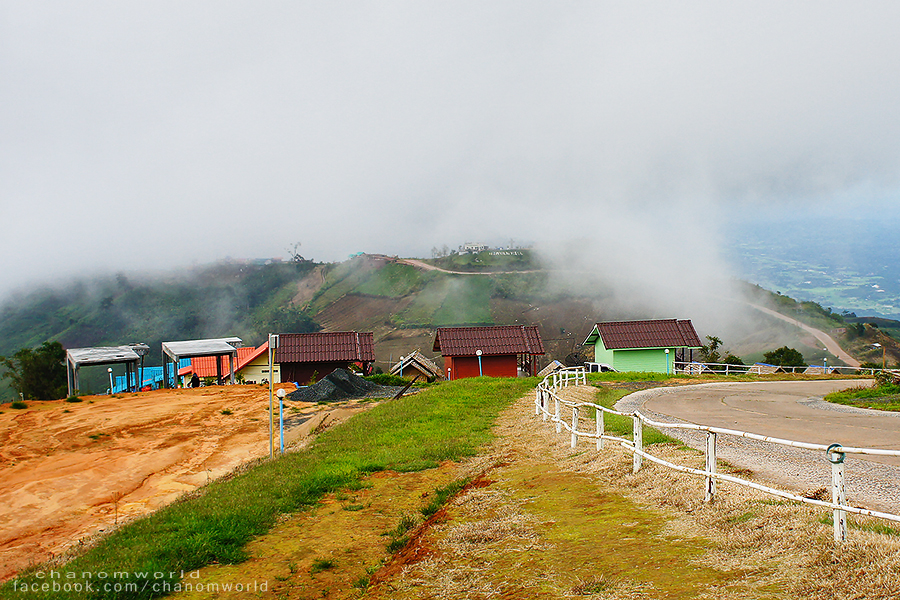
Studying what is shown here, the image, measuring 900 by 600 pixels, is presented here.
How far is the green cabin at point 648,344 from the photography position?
161ft

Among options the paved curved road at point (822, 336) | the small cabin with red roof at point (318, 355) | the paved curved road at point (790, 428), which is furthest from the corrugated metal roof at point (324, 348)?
the paved curved road at point (822, 336)

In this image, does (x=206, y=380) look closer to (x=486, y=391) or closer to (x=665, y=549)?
(x=486, y=391)

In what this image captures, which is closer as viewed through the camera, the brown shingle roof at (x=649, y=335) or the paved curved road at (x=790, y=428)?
the paved curved road at (x=790, y=428)

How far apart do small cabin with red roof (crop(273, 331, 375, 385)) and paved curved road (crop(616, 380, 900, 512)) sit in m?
22.9

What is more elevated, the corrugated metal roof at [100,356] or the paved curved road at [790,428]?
the corrugated metal roof at [100,356]

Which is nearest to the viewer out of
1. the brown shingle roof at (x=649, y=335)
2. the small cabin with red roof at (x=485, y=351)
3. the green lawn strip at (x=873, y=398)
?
the green lawn strip at (x=873, y=398)

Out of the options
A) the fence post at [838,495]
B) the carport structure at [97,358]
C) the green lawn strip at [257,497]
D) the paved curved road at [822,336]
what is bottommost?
the paved curved road at [822,336]

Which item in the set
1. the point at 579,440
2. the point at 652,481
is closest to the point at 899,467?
the point at 652,481

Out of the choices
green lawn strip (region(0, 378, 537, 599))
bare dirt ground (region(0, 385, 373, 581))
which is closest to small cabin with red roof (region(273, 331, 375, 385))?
bare dirt ground (region(0, 385, 373, 581))

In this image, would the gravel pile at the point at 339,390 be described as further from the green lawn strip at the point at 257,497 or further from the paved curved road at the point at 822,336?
the paved curved road at the point at 822,336

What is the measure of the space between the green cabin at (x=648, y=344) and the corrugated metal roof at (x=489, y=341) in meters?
6.74

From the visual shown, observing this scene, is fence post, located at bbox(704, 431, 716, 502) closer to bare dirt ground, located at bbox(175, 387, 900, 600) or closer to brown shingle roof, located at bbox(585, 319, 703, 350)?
bare dirt ground, located at bbox(175, 387, 900, 600)

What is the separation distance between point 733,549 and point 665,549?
0.65 m

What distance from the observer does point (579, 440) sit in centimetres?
1320
